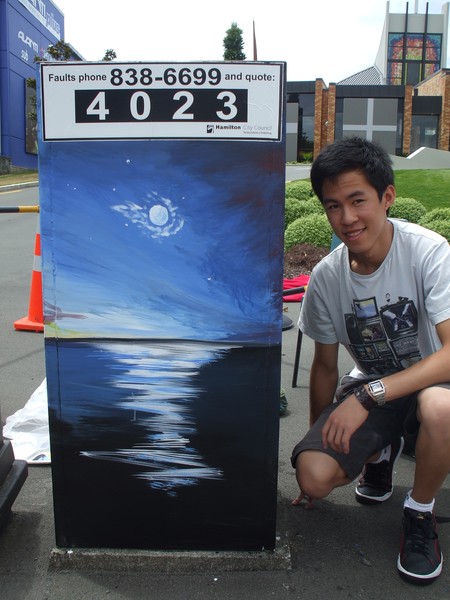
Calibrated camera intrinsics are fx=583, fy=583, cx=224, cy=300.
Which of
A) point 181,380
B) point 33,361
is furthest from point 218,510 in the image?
point 33,361

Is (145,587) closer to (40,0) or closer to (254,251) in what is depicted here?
(254,251)

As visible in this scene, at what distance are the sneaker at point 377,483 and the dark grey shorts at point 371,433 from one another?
24 cm

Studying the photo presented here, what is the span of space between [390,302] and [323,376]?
442mm

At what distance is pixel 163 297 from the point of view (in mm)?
1917

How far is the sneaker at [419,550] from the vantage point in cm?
203

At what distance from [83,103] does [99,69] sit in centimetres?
12

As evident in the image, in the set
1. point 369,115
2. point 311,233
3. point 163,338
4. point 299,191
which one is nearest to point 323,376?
point 163,338

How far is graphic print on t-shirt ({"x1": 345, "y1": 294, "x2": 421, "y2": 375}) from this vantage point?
→ 2254 millimetres

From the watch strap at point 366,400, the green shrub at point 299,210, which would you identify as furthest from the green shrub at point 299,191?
the watch strap at point 366,400

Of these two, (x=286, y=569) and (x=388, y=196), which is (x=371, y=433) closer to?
(x=286, y=569)

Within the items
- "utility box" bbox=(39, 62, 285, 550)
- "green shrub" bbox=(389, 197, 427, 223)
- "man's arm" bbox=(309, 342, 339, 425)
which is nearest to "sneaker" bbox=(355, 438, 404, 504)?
"man's arm" bbox=(309, 342, 339, 425)

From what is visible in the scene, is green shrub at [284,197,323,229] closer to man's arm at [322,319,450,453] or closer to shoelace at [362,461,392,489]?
shoelace at [362,461,392,489]

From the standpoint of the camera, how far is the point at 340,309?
2.38 meters

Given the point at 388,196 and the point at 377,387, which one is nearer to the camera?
the point at 377,387
